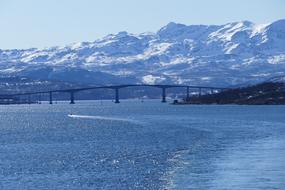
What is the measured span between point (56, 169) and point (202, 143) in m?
21.0

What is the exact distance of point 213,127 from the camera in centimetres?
9950

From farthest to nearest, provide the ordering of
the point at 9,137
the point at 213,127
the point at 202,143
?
the point at 213,127 < the point at 9,137 < the point at 202,143

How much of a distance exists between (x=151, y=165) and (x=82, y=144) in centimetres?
2190

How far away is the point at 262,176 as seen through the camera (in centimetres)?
4675

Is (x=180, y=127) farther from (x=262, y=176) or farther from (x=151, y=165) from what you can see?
(x=262, y=176)

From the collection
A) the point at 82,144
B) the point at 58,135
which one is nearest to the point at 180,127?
the point at 58,135

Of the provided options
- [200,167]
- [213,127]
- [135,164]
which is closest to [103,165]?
[135,164]

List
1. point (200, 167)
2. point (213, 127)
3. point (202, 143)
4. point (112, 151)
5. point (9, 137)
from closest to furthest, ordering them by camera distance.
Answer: point (200, 167), point (112, 151), point (202, 143), point (9, 137), point (213, 127)

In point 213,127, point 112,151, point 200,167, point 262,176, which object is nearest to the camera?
point 262,176

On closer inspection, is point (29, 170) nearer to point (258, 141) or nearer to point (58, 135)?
point (258, 141)

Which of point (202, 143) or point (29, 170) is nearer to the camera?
point (29, 170)

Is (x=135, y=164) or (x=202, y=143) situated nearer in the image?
(x=135, y=164)

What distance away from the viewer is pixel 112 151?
6562 cm

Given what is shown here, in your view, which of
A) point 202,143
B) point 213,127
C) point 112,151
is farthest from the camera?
point 213,127
